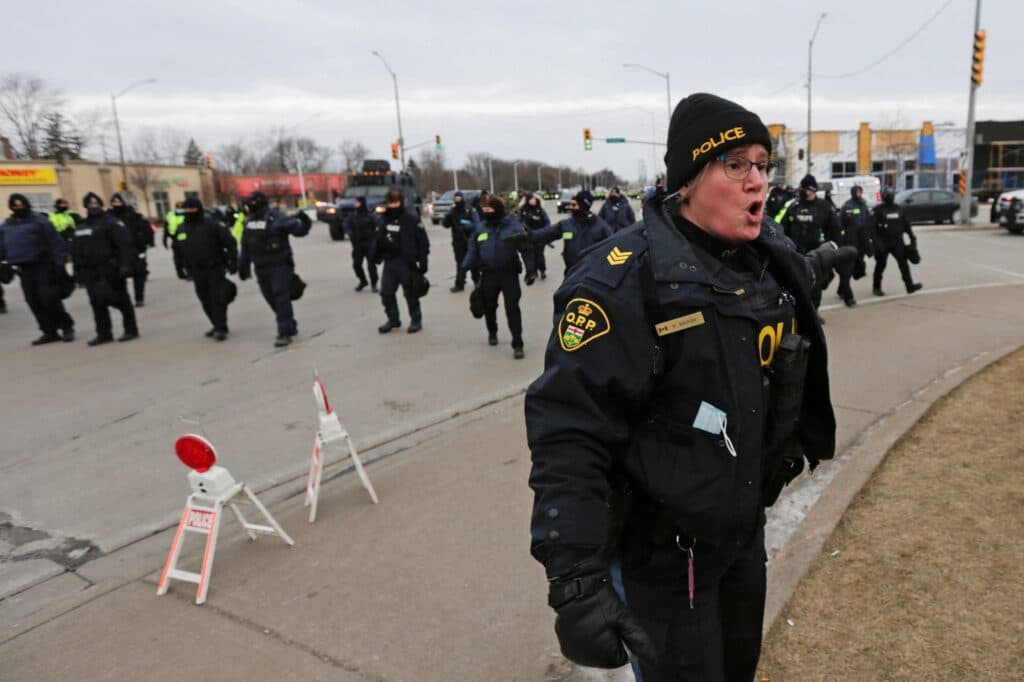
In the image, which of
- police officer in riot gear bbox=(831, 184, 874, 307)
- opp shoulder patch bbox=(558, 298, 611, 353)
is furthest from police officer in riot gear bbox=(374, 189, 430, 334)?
opp shoulder patch bbox=(558, 298, 611, 353)

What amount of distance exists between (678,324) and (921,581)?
2.29 meters

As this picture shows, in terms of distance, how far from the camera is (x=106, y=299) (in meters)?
9.70

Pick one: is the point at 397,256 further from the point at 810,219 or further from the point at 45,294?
the point at 810,219

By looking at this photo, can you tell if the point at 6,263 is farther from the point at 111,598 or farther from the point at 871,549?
the point at 871,549

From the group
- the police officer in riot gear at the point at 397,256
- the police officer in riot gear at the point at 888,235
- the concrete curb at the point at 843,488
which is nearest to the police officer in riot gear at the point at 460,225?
the police officer in riot gear at the point at 397,256

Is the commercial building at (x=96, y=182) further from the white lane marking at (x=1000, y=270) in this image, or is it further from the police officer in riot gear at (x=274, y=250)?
the white lane marking at (x=1000, y=270)

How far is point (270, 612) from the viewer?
3297 mm

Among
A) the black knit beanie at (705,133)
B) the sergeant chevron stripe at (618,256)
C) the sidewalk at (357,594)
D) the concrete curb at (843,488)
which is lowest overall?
the sidewalk at (357,594)

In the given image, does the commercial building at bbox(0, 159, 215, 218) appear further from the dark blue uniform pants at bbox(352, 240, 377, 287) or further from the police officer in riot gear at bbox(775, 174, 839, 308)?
the police officer in riot gear at bbox(775, 174, 839, 308)

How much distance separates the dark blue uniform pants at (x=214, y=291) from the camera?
9641 mm

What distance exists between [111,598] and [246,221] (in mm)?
6746

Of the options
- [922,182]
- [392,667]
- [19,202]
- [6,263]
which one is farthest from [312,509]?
[922,182]

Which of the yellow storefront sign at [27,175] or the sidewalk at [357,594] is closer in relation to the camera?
the sidewalk at [357,594]

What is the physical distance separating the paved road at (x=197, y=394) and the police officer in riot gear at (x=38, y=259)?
453mm
